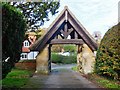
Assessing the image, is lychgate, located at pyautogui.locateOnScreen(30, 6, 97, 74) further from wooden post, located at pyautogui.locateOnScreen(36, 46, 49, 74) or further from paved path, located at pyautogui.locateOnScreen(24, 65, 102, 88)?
paved path, located at pyautogui.locateOnScreen(24, 65, 102, 88)

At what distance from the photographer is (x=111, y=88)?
14680mm

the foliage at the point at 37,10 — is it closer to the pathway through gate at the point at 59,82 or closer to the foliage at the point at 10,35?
the pathway through gate at the point at 59,82

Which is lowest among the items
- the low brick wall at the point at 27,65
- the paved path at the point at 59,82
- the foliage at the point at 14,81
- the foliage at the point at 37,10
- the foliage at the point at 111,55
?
the paved path at the point at 59,82

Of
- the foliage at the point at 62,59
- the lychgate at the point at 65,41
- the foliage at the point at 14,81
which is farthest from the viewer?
the foliage at the point at 62,59

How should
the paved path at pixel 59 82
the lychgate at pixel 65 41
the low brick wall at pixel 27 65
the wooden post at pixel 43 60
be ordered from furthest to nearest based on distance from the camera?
the low brick wall at pixel 27 65 < the wooden post at pixel 43 60 < the lychgate at pixel 65 41 < the paved path at pixel 59 82

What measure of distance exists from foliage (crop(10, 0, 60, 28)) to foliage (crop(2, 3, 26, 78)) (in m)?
18.1

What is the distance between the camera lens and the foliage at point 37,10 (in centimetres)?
3175

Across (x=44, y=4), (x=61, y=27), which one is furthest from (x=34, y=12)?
(x=61, y=27)

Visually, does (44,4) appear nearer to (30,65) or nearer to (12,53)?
(30,65)

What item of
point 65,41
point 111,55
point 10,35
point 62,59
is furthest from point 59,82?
point 62,59

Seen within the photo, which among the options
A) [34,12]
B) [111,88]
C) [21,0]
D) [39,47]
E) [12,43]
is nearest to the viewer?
[12,43]

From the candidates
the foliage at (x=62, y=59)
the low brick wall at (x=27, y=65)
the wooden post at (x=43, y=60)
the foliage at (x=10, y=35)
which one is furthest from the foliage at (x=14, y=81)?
the foliage at (x=62, y=59)

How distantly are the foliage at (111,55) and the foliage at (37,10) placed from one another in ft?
43.8

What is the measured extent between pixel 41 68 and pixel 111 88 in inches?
526
